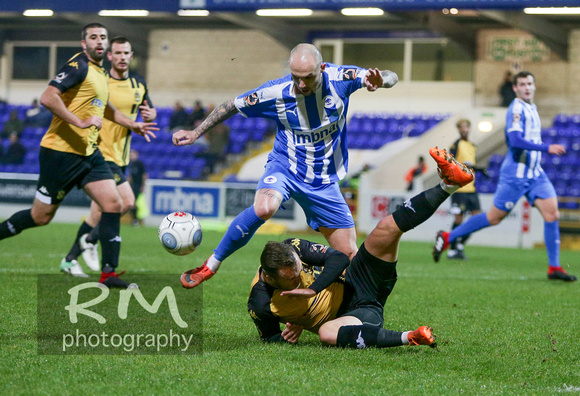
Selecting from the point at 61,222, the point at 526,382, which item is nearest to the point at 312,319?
the point at 526,382

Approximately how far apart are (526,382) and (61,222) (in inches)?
650

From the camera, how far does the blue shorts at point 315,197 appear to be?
5543 mm

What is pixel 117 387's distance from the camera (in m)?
3.50

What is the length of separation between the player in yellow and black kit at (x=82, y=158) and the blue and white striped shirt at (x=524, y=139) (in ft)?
15.3

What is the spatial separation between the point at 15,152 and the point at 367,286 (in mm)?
19656

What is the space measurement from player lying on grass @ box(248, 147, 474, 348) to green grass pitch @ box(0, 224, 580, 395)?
12 cm

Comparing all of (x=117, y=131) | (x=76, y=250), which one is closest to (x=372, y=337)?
(x=76, y=250)

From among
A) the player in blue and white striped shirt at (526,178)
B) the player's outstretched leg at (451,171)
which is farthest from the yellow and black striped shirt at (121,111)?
the player's outstretched leg at (451,171)

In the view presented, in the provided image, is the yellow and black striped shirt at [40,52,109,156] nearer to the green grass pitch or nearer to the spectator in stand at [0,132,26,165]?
the green grass pitch

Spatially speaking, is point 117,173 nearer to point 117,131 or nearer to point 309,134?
point 117,131

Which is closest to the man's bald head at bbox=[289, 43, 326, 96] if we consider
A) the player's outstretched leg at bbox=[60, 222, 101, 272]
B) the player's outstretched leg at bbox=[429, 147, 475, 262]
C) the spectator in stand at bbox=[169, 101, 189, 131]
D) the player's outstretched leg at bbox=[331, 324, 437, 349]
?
the player's outstretched leg at bbox=[429, 147, 475, 262]

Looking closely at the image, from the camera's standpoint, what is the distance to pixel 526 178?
29.4ft

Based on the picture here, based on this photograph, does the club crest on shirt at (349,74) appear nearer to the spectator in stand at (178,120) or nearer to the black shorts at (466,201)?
the black shorts at (466,201)

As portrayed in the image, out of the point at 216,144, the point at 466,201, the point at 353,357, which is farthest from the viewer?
the point at 216,144
